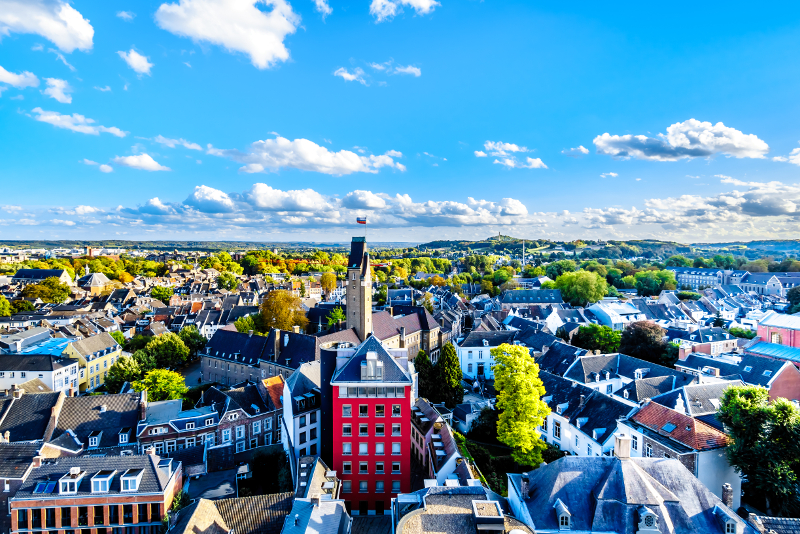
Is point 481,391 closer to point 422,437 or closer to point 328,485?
point 422,437

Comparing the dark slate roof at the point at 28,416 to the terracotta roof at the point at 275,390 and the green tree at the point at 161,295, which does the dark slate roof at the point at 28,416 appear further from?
the green tree at the point at 161,295

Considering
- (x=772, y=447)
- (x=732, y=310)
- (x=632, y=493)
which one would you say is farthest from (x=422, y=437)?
(x=732, y=310)

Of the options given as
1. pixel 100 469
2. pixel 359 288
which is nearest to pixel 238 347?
pixel 359 288

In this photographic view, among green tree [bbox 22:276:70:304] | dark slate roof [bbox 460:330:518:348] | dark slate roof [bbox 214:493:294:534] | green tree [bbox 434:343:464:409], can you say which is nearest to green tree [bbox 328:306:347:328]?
dark slate roof [bbox 460:330:518:348]

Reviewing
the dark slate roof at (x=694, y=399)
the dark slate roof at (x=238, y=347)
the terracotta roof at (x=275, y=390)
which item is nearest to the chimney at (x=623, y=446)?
the dark slate roof at (x=694, y=399)

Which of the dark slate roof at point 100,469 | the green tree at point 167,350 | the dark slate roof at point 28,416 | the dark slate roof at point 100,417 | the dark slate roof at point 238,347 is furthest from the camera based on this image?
the green tree at point 167,350

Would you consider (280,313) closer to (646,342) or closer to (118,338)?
(118,338)
